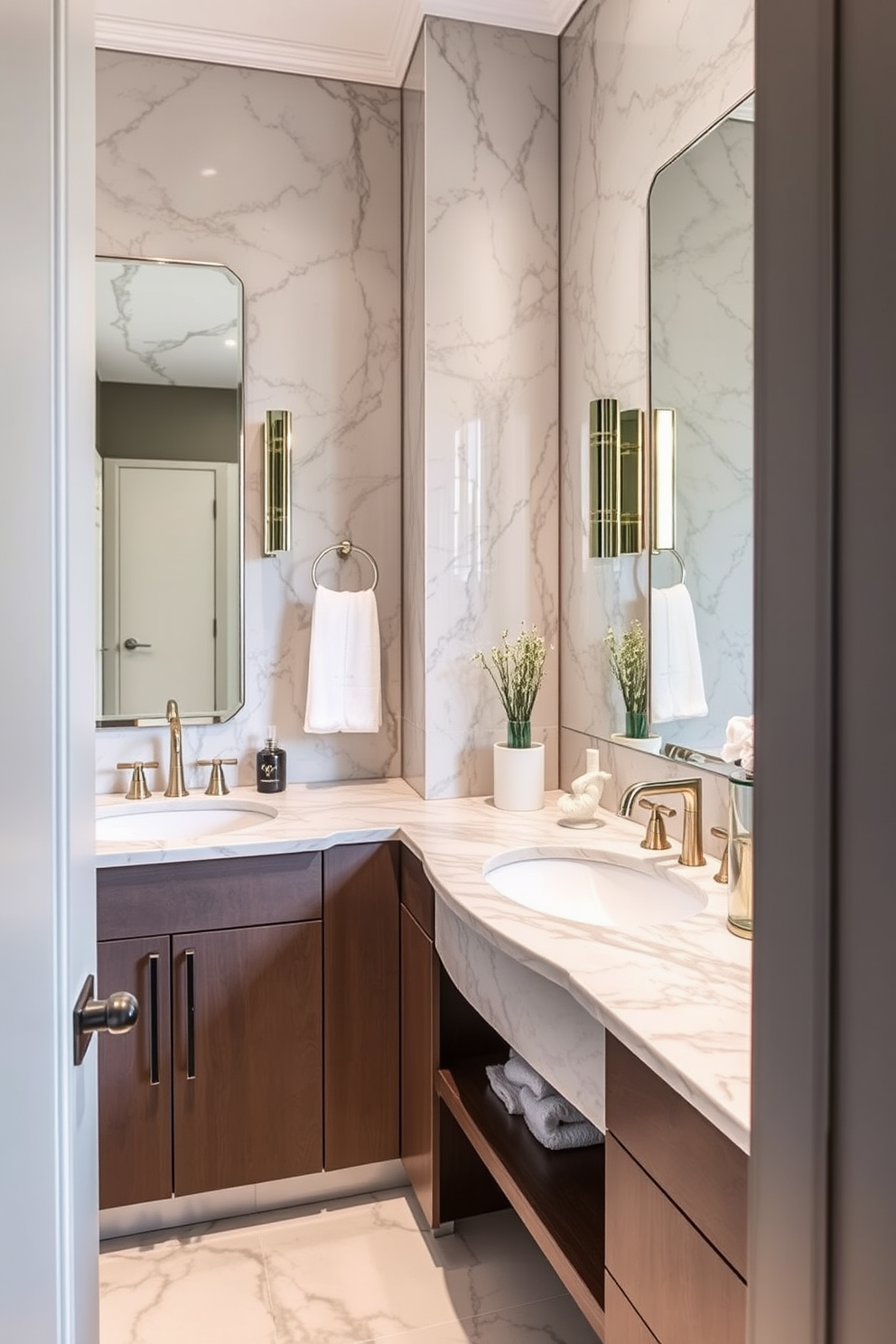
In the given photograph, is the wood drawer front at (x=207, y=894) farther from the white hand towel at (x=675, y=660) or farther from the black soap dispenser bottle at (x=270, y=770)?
the white hand towel at (x=675, y=660)

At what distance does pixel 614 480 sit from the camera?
6.81ft

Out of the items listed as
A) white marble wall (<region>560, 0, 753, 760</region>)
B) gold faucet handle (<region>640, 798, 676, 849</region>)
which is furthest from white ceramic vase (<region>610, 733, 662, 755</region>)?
gold faucet handle (<region>640, 798, 676, 849</region>)

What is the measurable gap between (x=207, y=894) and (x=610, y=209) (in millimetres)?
1713

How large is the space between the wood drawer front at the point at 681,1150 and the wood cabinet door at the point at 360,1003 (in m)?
0.96

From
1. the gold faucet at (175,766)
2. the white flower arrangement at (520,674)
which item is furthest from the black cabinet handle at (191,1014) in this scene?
the white flower arrangement at (520,674)

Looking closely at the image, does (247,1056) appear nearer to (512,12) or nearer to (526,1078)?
(526,1078)

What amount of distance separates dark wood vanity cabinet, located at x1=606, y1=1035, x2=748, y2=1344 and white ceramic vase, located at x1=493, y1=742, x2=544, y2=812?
102 cm

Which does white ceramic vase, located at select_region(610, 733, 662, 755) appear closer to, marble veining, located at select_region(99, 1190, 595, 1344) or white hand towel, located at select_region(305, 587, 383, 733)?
white hand towel, located at select_region(305, 587, 383, 733)

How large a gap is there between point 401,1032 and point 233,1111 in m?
0.39

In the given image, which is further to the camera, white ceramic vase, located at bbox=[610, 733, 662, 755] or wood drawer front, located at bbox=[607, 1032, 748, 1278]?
white ceramic vase, located at bbox=[610, 733, 662, 755]

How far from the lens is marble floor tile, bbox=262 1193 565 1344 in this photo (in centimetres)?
178

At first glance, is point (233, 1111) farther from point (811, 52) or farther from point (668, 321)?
point (811, 52)

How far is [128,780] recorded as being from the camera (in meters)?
2.39

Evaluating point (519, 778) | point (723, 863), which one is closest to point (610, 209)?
point (519, 778)
